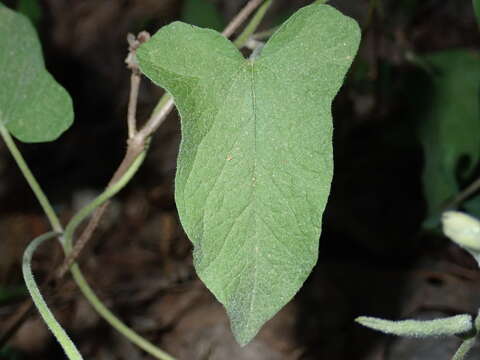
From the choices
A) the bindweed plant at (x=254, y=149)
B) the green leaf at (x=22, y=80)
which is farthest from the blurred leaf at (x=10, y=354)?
the bindweed plant at (x=254, y=149)

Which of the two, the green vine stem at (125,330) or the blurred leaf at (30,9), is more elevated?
the blurred leaf at (30,9)

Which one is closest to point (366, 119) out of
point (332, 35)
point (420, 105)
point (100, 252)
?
point (420, 105)

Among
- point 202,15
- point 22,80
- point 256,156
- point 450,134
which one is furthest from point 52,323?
point 202,15

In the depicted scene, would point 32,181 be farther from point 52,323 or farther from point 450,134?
point 450,134

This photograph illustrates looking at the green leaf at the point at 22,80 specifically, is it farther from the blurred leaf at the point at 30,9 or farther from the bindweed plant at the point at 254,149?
the blurred leaf at the point at 30,9

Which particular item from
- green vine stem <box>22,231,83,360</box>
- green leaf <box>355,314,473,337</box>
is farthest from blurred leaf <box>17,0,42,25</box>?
green leaf <box>355,314,473,337</box>
